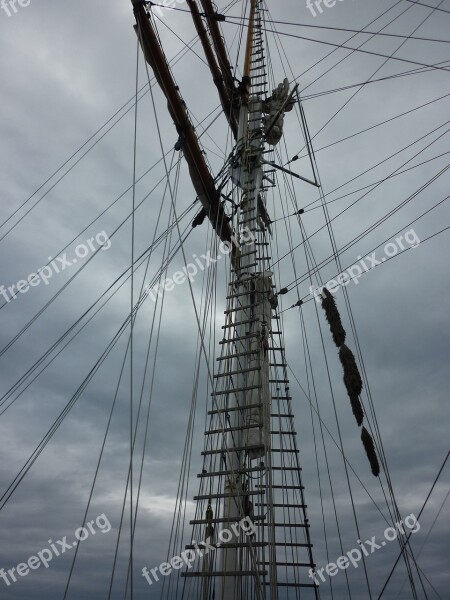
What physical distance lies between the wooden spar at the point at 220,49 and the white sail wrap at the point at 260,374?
273 inches

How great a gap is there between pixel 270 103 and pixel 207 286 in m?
5.85

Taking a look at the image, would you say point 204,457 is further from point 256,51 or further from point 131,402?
point 256,51

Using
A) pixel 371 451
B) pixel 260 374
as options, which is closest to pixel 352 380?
pixel 371 451

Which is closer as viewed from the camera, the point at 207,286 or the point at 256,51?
the point at 207,286

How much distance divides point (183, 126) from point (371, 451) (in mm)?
7332

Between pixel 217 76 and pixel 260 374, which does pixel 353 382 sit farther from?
pixel 217 76

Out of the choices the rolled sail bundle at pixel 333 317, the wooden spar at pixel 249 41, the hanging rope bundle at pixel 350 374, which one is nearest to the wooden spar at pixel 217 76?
the wooden spar at pixel 249 41

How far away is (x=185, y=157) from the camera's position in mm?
10352

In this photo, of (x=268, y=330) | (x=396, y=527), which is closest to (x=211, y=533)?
(x=396, y=527)

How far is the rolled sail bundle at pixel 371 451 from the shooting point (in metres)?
5.85

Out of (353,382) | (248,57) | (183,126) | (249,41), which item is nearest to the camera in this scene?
(353,382)

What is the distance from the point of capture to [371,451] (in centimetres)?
598

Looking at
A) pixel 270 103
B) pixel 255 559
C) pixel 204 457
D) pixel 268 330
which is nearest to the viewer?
pixel 255 559

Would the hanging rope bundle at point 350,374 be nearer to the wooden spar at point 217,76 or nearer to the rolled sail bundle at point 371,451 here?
the rolled sail bundle at point 371,451
